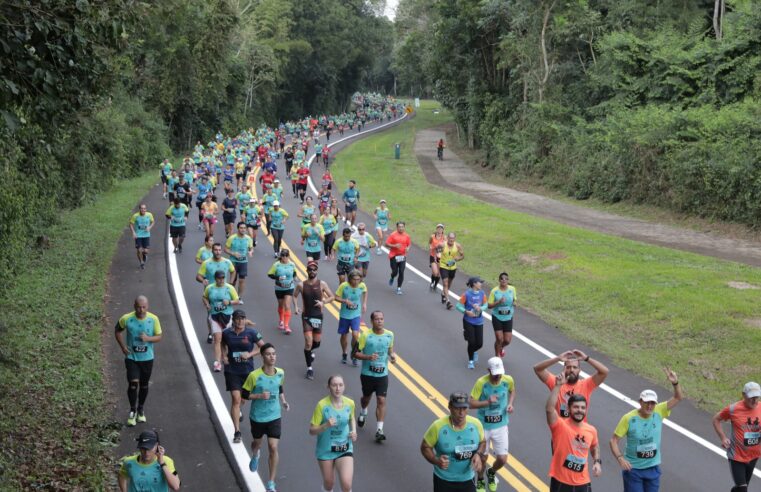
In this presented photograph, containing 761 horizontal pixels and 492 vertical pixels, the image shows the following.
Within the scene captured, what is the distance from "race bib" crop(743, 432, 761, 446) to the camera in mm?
9625

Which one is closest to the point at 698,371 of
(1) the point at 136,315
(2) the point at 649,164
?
(1) the point at 136,315

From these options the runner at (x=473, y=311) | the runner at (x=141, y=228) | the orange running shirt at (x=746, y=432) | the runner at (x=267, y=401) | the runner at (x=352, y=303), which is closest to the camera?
the orange running shirt at (x=746, y=432)

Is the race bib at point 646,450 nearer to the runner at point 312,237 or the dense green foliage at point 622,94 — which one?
the runner at point 312,237

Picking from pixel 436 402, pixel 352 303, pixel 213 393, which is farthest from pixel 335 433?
pixel 352 303

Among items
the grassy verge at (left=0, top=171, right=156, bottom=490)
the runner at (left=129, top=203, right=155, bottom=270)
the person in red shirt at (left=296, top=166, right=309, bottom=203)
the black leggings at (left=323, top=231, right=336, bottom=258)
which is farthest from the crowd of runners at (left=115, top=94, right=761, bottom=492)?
the person in red shirt at (left=296, top=166, right=309, bottom=203)

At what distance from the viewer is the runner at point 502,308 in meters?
14.4

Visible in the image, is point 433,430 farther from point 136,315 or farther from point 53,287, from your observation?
point 53,287

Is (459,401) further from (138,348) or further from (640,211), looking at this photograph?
(640,211)

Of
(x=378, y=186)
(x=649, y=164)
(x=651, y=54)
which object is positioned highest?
(x=651, y=54)

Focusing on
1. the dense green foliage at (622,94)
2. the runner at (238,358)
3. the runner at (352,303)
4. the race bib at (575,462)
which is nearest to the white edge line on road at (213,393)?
the runner at (238,358)

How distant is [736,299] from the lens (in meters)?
18.8

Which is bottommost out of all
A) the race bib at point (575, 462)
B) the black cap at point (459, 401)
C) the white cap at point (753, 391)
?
the race bib at point (575, 462)

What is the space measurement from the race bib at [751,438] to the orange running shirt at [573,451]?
7.36ft

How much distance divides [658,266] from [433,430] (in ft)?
51.7
